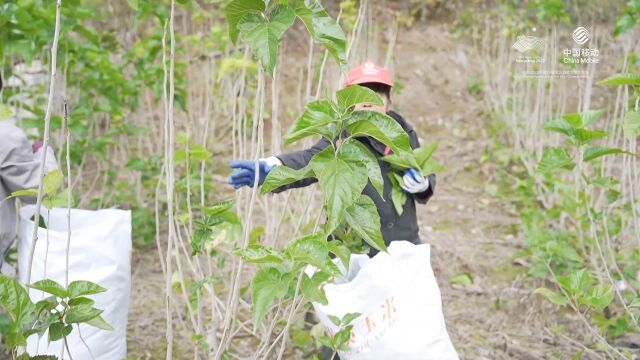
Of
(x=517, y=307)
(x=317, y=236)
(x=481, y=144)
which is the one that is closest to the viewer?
(x=317, y=236)

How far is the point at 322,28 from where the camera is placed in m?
1.07

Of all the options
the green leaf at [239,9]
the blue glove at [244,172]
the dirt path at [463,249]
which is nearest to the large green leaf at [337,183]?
the green leaf at [239,9]

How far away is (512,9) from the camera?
4.76 m

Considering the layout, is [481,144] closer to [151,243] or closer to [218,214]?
[151,243]

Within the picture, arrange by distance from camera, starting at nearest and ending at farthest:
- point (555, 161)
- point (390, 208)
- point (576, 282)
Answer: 1. point (576, 282)
2. point (555, 161)
3. point (390, 208)

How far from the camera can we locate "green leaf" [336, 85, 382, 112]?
1000mm

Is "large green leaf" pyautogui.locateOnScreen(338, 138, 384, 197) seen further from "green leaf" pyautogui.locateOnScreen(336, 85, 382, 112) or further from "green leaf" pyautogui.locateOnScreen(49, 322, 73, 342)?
"green leaf" pyautogui.locateOnScreen(49, 322, 73, 342)

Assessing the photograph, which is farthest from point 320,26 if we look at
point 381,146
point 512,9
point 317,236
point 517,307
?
point 512,9

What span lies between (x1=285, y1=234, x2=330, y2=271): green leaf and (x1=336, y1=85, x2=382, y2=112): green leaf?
0.82 ft

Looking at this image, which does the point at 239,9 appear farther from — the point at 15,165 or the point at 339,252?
the point at 15,165

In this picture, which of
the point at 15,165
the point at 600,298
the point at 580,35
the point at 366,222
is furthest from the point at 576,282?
the point at 580,35

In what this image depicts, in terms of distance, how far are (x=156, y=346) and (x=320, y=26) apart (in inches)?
65.5

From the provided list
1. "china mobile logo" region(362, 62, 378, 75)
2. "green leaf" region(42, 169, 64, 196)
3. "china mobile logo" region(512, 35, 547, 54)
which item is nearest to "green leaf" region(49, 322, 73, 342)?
"green leaf" region(42, 169, 64, 196)

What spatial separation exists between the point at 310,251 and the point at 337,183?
13 centimetres
